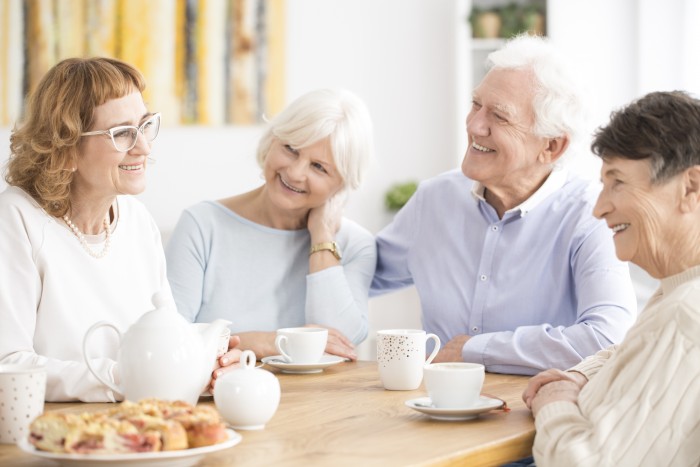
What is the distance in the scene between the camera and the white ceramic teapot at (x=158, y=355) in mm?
1400

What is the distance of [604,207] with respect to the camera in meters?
1.57

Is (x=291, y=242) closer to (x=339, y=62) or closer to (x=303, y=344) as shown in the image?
(x=303, y=344)

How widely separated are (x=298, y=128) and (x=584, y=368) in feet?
3.80

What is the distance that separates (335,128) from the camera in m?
2.54

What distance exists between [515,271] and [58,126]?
1142 mm

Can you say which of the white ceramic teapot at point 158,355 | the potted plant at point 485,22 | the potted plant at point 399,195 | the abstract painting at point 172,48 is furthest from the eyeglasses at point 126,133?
the potted plant at point 485,22

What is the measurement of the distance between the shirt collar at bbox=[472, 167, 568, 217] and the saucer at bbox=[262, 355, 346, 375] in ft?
2.08

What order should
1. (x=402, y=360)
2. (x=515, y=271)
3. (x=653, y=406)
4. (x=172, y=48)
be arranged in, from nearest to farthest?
(x=653, y=406)
(x=402, y=360)
(x=515, y=271)
(x=172, y=48)

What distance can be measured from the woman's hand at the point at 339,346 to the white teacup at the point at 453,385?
68 centimetres

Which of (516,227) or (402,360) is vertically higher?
(516,227)

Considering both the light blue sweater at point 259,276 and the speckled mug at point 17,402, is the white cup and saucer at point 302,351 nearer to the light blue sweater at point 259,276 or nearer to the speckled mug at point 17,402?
the light blue sweater at point 259,276

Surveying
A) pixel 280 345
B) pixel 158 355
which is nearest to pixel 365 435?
pixel 158 355

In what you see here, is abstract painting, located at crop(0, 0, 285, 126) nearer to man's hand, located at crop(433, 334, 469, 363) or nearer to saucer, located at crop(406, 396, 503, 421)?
man's hand, located at crop(433, 334, 469, 363)

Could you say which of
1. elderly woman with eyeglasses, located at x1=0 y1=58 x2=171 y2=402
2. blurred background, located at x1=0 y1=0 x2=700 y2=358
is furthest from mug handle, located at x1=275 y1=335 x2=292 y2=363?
blurred background, located at x1=0 y1=0 x2=700 y2=358
